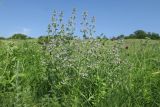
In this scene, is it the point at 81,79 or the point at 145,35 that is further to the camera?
the point at 145,35

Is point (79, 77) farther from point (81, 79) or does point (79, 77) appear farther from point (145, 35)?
point (145, 35)

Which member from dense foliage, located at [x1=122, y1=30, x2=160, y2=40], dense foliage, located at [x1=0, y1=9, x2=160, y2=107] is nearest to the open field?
dense foliage, located at [x1=0, y1=9, x2=160, y2=107]

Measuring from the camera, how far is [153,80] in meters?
5.52

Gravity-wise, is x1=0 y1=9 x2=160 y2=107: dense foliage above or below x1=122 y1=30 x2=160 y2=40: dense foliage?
below

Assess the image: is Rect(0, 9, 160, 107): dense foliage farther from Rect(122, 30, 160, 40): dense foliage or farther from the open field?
Rect(122, 30, 160, 40): dense foliage

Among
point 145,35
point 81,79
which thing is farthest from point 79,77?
point 145,35

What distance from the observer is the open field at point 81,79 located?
520 centimetres

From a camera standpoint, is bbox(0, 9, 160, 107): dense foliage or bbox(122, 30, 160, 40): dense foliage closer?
bbox(0, 9, 160, 107): dense foliage

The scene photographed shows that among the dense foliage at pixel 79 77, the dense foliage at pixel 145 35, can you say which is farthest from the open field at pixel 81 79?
the dense foliage at pixel 145 35

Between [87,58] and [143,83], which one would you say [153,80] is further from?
[87,58]

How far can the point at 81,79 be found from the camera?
564cm

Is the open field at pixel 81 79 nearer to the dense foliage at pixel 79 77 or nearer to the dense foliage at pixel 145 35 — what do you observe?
the dense foliage at pixel 79 77

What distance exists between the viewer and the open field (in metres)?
5.20

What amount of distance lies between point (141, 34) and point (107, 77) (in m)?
5.59
